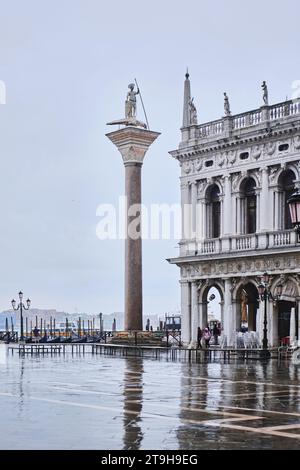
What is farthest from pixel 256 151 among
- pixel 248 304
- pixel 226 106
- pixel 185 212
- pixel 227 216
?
pixel 248 304

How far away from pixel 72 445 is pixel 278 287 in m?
31.0

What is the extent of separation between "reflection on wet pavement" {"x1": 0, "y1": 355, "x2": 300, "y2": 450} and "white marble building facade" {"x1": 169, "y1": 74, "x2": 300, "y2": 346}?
45.8 ft

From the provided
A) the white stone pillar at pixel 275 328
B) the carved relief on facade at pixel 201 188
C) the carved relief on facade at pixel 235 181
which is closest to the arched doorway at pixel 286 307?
the white stone pillar at pixel 275 328

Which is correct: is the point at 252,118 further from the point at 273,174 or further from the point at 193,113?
the point at 193,113

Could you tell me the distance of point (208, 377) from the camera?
83.7 feet

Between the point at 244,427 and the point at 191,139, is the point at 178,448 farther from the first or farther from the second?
the point at 191,139

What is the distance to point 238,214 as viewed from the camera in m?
44.9

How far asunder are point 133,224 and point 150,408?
2931 centimetres

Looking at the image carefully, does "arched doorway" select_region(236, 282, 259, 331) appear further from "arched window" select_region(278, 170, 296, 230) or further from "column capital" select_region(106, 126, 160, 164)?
"column capital" select_region(106, 126, 160, 164)

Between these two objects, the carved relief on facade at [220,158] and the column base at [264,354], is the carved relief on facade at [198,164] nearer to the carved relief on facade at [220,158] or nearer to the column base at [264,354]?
the carved relief on facade at [220,158]

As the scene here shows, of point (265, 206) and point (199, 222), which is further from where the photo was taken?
point (199, 222)

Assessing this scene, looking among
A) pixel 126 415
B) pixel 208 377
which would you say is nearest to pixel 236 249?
pixel 208 377

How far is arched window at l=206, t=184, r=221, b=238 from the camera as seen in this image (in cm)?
4697

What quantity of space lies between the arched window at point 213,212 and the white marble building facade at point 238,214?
0.17 feet
